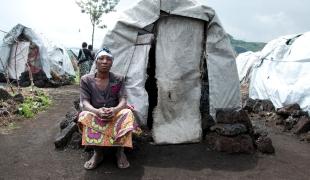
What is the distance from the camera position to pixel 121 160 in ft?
16.8

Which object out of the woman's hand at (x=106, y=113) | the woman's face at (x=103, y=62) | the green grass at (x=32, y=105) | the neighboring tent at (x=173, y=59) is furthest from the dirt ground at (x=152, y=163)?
the green grass at (x=32, y=105)

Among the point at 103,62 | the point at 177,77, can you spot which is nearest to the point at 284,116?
the point at 177,77

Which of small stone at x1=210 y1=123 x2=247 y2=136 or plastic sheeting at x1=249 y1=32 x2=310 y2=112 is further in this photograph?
plastic sheeting at x1=249 y1=32 x2=310 y2=112

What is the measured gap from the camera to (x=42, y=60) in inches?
594

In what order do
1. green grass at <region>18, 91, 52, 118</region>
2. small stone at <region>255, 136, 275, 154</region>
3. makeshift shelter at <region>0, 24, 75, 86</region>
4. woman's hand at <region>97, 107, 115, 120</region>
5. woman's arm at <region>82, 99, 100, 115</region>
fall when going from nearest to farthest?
woman's hand at <region>97, 107, 115, 120</region>, woman's arm at <region>82, 99, 100, 115</region>, small stone at <region>255, 136, 275, 154</region>, green grass at <region>18, 91, 52, 118</region>, makeshift shelter at <region>0, 24, 75, 86</region>

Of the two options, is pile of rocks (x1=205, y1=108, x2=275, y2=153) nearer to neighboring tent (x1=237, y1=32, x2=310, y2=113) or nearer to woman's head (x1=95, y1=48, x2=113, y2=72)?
woman's head (x1=95, y1=48, x2=113, y2=72)

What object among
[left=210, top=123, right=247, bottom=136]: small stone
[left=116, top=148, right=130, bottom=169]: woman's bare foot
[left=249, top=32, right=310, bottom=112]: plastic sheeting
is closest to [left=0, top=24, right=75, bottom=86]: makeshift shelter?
[left=249, top=32, right=310, bottom=112]: plastic sheeting

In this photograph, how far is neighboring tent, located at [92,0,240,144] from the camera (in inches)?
245

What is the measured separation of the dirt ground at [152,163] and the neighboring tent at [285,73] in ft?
10.5

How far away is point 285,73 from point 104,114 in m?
7.16

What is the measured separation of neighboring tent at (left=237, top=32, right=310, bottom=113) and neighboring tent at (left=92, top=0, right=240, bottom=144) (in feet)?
11.9

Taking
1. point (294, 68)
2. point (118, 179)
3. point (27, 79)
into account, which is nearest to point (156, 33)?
point (118, 179)

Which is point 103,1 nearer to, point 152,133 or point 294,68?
point 294,68

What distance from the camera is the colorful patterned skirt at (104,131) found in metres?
4.90
